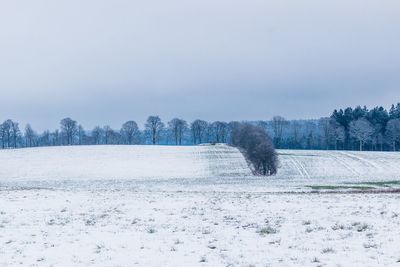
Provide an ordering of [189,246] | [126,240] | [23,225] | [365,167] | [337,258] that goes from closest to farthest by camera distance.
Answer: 1. [337,258]
2. [189,246]
3. [126,240]
4. [23,225]
5. [365,167]

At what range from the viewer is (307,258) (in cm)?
1201

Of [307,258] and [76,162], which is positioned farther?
[76,162]

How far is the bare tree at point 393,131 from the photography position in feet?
472

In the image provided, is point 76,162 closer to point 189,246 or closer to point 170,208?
point 170,208

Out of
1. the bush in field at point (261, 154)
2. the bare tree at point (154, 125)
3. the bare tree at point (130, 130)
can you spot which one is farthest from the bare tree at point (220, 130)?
the bush in field at point (261, 154)

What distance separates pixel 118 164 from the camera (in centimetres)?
8844

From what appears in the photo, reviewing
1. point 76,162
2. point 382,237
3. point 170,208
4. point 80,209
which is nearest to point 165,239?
point 382,237

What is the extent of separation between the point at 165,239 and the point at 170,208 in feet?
27.2

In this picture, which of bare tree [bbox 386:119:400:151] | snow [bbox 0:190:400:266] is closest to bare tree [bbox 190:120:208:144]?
bare tree [bbox 386:119:400:151]

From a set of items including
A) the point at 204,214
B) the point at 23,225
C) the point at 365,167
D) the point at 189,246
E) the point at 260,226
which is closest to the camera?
the point at 189,246

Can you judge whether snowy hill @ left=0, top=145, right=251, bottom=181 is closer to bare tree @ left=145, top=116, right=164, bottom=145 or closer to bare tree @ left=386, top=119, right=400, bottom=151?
bare tree @ left=386, top=119, right=400, bottom=151

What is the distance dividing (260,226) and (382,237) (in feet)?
14.1

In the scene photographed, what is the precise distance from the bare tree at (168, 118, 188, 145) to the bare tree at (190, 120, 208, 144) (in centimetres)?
371

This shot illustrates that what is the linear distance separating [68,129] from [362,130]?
326 feet
